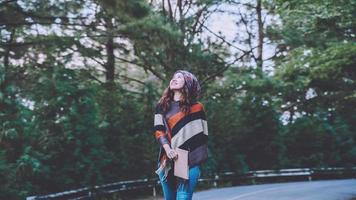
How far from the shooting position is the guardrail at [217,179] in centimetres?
1369

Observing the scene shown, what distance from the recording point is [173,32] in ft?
46.2

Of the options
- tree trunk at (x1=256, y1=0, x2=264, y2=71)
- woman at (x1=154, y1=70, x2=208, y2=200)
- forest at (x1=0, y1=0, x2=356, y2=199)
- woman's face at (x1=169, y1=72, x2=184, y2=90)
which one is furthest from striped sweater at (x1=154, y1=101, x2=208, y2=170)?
tree trunk at (x1=256, y1=0, x2=264, y2=71)

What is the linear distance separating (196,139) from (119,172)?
42.4 feet

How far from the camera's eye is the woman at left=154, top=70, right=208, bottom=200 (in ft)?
13.9

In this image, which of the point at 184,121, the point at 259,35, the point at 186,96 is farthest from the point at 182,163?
the point at 259,35

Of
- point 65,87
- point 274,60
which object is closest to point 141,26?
point 65,87

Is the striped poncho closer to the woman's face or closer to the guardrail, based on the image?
the woman's face

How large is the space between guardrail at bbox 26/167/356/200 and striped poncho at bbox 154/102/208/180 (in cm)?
704

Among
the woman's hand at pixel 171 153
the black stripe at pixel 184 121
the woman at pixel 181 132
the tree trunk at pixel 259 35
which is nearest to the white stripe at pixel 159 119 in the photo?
the woman at pixel 181 132

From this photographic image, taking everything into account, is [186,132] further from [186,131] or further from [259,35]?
[259,35]

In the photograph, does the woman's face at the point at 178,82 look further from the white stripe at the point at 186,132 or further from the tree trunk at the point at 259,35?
the tree trunk at the point at 259,35

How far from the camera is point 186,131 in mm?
4242

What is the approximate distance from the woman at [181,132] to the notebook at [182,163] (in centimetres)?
4

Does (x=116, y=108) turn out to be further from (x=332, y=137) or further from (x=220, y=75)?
(x=332, y=137)
